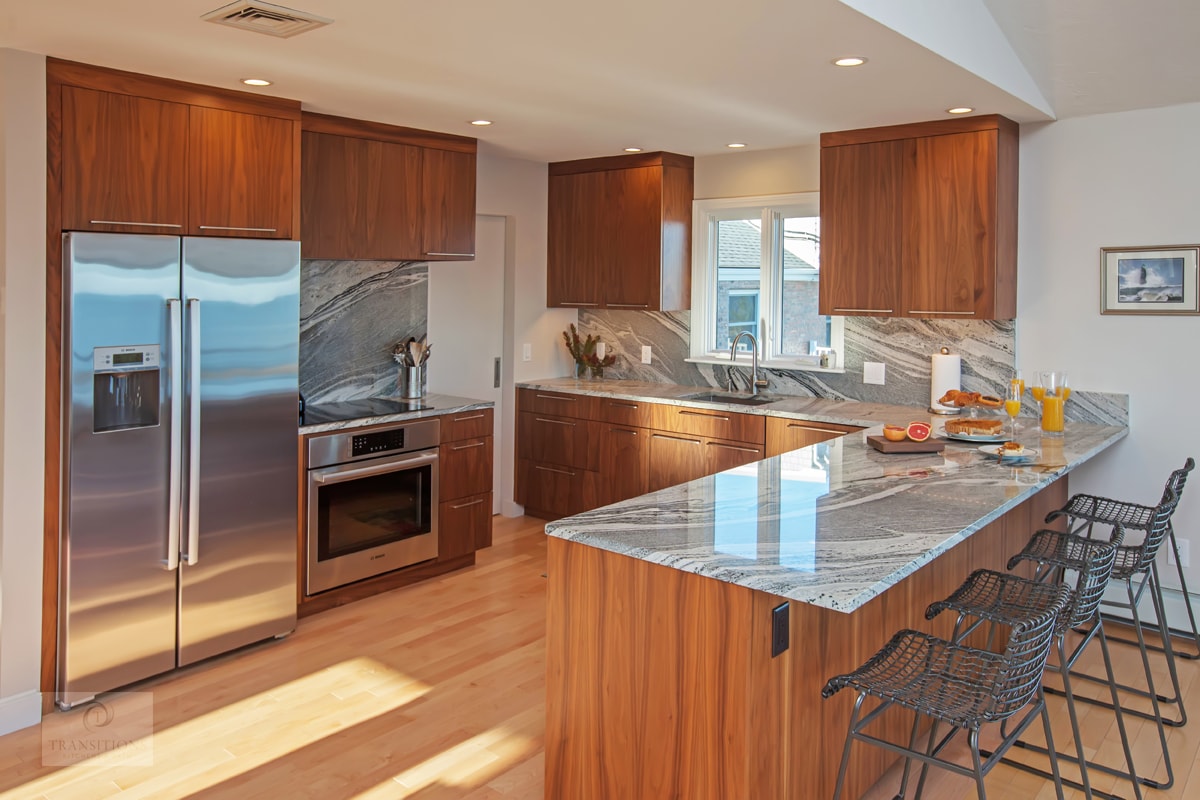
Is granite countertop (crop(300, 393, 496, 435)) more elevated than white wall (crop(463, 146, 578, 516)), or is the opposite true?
white wall (crop(463, 146, 578, 516))

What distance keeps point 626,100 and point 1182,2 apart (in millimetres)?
2042

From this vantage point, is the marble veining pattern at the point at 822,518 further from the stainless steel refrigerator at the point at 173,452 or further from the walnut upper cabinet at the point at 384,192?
the walnut upper cabinet at the point at 384,192

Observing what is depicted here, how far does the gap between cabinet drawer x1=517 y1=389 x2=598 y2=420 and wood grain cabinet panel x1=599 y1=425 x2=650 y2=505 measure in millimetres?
165

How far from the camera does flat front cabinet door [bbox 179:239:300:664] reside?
3.59 m

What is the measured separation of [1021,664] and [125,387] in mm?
3027

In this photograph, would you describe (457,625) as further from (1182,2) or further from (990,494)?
(1182,2)

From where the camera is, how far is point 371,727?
10.7 feet

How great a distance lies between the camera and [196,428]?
11.6 feet

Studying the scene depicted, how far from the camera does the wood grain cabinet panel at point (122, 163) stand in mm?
3270

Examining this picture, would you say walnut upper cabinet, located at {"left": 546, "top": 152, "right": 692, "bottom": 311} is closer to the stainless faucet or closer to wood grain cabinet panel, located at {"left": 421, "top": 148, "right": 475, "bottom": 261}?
the stainless faucet

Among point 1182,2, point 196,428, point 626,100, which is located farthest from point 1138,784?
point 196,428

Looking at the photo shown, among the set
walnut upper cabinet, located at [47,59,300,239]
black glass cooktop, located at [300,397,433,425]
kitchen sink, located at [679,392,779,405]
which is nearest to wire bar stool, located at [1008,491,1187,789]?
kitchen sink, located at [679,392,779,405]

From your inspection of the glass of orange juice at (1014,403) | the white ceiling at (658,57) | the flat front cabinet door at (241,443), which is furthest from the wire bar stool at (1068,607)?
the flat front cabinet door at (241,443)

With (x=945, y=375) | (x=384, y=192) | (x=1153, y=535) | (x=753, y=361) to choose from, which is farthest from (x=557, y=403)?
(x=1153, y=535)
